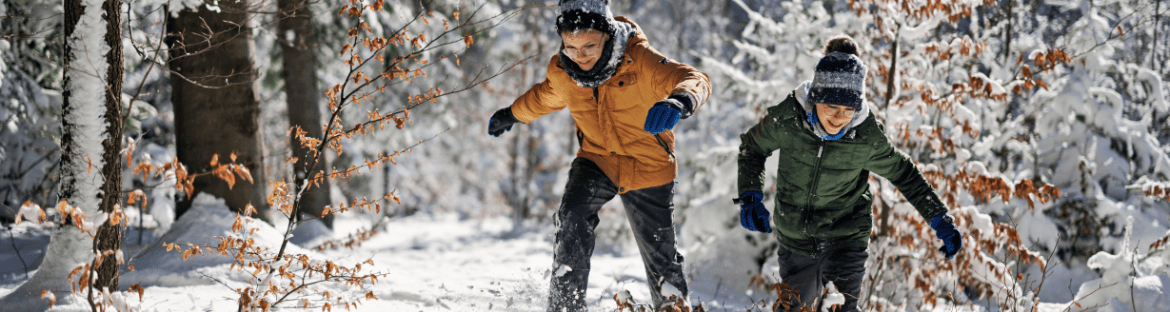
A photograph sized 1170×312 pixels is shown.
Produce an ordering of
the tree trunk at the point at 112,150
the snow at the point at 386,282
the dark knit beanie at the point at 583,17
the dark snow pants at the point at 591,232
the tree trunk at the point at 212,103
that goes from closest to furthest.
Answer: the tree trunk at the point at 112,150 → the dark knit beanie at the point at 583,17 → the dark snow pants at the point at 591,232 → the snow at the point at 386,282 → the tree trunk at the point at 212,103

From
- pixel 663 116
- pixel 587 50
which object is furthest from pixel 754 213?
pixel 587 50

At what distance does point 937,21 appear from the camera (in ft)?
15.1

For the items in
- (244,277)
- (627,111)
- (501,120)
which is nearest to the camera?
(627,111)

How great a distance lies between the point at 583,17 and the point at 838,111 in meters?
1.25

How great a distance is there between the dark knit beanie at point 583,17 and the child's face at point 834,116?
105cm

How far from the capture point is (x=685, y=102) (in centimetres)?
253

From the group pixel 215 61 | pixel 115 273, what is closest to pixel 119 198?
pixel 115 273

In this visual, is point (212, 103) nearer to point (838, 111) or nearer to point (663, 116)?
point (663, 116)

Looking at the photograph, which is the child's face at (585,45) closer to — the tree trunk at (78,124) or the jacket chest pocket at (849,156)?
the jacket chest pocket at (849,156)

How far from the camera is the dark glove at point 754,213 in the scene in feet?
9.70

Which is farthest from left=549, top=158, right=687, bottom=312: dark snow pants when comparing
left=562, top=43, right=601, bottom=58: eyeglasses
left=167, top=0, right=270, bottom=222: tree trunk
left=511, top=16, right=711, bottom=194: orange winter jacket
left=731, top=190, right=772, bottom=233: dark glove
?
left=167, top=0, right=270, bottom=222: tree trunk

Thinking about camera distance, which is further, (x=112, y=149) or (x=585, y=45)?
(x=585, y=45)

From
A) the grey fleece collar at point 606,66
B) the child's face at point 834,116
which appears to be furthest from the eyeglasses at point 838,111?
the grey fleece collar at point 606,66

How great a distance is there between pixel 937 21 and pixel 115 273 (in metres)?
5.42
